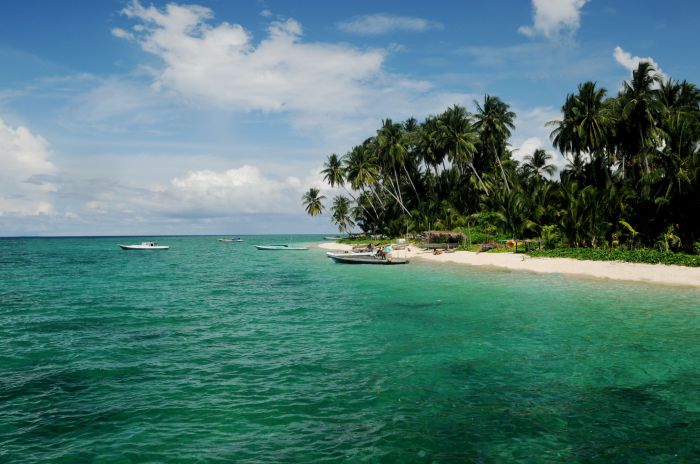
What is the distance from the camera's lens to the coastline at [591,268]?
24.9 metres

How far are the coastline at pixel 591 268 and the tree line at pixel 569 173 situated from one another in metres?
4.54

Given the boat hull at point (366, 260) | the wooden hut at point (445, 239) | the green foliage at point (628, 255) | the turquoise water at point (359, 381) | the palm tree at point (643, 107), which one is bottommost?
the turquoise water at point (359, 381)

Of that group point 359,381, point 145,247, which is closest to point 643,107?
point 359,381

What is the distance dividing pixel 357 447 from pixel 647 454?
171 inches

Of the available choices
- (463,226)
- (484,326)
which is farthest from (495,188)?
(484,326)

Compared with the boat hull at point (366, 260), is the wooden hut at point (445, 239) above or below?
above

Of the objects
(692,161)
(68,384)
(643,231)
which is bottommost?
(68,384)

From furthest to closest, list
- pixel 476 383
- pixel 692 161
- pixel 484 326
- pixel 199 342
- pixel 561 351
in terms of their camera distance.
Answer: pixel 692 161 < pixel 484 326 < pixel 199 342 < pixel 561 351 < pixel 476 383

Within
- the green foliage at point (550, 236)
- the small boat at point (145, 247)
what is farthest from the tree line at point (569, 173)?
the small boat at point (145, 247)

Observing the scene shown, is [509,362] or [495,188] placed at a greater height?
[495,188]

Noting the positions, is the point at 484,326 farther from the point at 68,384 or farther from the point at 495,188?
the point at 495,188

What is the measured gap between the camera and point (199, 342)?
14.4 metres

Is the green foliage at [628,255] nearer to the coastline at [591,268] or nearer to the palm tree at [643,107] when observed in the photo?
the coastline at [591,268]

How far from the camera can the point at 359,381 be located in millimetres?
10250
